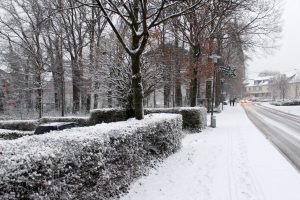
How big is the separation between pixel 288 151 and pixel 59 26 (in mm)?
27858

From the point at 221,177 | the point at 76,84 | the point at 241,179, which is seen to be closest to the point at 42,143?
the point at 221,177

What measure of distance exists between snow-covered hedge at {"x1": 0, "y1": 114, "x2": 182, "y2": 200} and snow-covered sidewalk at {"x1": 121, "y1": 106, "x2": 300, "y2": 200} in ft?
2.02

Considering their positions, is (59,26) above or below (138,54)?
above

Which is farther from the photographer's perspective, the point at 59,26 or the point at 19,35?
the point at 19,35

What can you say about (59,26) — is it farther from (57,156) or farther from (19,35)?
(57,156)

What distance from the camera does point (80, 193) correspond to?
231 inches

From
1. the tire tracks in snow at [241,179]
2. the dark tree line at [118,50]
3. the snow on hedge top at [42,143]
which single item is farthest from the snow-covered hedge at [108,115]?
the snow on hedge top at [42,143]

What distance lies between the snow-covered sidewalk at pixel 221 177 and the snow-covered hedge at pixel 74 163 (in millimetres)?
615

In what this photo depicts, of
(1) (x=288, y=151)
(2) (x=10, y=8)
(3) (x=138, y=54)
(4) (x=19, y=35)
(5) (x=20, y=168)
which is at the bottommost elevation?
(1) (x=288, y=151)

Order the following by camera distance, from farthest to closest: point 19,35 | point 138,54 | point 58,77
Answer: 1. point 19,35
2. point 58,77
3. point 138,54

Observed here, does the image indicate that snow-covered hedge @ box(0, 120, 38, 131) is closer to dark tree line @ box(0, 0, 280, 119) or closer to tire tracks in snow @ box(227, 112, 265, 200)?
dark tree line @ box(0, 0, 280, 119)

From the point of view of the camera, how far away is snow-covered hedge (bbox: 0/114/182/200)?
4.54 meters

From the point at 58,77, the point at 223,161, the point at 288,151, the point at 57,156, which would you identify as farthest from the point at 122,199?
the point at 58,77

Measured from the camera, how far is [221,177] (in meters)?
9.31
